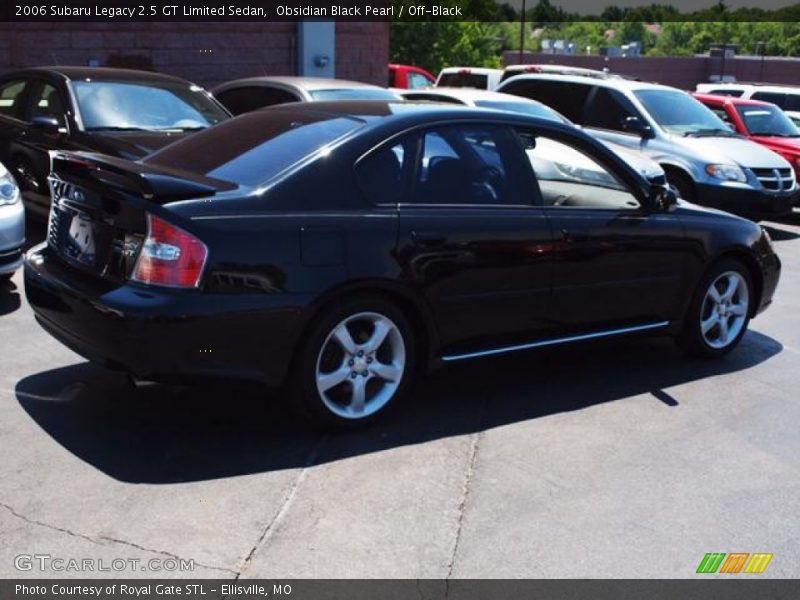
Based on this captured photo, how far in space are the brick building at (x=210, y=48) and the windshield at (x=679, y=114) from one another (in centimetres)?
776

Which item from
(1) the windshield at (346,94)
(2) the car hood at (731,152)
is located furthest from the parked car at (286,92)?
(2) the car hood at (731,152)

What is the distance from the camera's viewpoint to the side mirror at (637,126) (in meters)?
12.0

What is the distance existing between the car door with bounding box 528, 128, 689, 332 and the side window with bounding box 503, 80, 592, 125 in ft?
24.1

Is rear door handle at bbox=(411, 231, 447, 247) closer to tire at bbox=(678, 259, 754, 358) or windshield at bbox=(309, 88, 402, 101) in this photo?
tire at bbox=(678, 259, 754, 358)

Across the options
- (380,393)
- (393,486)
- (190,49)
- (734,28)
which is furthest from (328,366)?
(734,28)

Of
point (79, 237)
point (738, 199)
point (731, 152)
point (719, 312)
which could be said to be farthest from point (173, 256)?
point (731, 152)

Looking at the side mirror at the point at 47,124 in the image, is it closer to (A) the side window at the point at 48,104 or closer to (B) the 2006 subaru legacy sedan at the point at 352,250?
(A) the side window at the point at 48,104

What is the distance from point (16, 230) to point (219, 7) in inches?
460

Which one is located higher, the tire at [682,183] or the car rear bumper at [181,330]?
the car rear bumper at [181,330]

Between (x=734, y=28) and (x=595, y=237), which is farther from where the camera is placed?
(x=734, y=28)

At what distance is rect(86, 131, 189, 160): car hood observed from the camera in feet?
26.6

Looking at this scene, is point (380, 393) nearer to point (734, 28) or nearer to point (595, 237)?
point (595, 237)

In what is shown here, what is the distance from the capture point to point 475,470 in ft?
15.3

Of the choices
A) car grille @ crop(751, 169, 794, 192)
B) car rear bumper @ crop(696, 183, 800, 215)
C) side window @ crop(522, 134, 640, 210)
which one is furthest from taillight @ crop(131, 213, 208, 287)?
car grille @ crop(751, 169, 794, 192)
